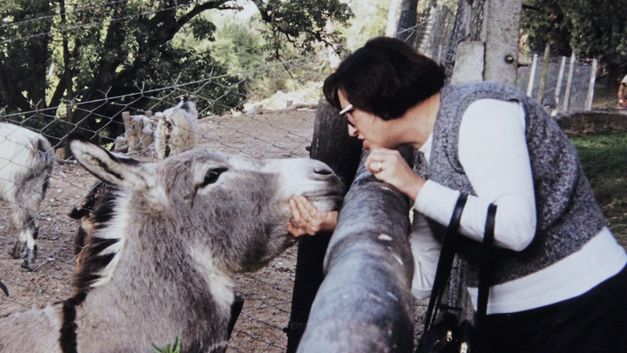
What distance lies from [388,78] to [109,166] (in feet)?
3.23

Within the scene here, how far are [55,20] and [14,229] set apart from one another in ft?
31.1

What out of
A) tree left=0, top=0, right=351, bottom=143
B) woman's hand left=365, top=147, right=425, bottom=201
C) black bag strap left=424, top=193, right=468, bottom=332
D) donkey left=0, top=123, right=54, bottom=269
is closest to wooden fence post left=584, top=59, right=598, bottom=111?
tree left=0, top=0, right=351, bottom=143

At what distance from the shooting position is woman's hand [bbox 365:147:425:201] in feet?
5.60

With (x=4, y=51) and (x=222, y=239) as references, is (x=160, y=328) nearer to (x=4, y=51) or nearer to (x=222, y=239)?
(x=222, y=239)

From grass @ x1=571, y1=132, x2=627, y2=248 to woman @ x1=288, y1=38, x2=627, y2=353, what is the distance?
4.49 meters

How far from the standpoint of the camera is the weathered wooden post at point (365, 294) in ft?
3.25

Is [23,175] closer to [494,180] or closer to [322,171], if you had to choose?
[322,171]

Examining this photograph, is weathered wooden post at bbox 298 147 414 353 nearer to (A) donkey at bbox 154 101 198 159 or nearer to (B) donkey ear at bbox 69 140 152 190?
(B) donkey ear at bbox 69 140 152 190

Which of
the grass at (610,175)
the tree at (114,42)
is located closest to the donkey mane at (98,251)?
the grass at (610,175)

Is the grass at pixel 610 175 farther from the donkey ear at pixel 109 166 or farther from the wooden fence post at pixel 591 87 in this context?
the wooden fence post at pixel 591 87

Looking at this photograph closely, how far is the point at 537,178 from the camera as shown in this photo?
5.53 feet

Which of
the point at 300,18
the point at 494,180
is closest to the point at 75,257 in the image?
the point at 494,180

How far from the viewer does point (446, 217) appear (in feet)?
5.21

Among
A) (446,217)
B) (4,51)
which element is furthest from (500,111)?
(4,51)
